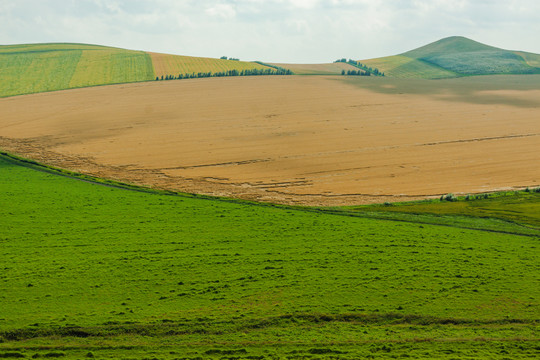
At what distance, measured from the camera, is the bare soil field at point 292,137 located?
39.4m

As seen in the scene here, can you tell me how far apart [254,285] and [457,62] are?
4118 inches

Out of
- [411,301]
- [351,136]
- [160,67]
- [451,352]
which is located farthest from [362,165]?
[160,67]

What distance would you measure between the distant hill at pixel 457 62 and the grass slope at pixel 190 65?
2875cm

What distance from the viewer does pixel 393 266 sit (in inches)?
953

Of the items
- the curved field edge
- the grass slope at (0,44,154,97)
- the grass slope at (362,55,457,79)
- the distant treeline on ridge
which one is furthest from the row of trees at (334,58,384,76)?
the curved field edge

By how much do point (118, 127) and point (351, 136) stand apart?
23.3 meters

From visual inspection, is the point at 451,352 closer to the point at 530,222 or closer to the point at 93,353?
the point at 93,353

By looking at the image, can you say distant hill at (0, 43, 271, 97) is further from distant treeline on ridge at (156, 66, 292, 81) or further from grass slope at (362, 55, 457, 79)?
grass slope at (362, 55, 457, 79)

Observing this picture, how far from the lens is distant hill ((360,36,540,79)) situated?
105 meters

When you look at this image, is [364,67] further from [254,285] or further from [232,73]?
[254,285]

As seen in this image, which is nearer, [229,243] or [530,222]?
[229,243]

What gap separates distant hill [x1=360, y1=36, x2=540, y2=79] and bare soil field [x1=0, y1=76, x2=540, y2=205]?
27.8 meters

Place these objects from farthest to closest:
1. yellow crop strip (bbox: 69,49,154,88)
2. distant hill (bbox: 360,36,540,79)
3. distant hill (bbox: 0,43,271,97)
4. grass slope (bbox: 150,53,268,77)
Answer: distant hill (bbox: 360,36,540,79), grass slope (bbox: 150,53,268,77), yellow crop strip (bbox: 69,49,154,88), distant hill (bbox: 0,43,271,97)

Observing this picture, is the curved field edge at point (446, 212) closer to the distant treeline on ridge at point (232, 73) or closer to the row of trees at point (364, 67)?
the distant treeline on ridge at point (232, 73)
